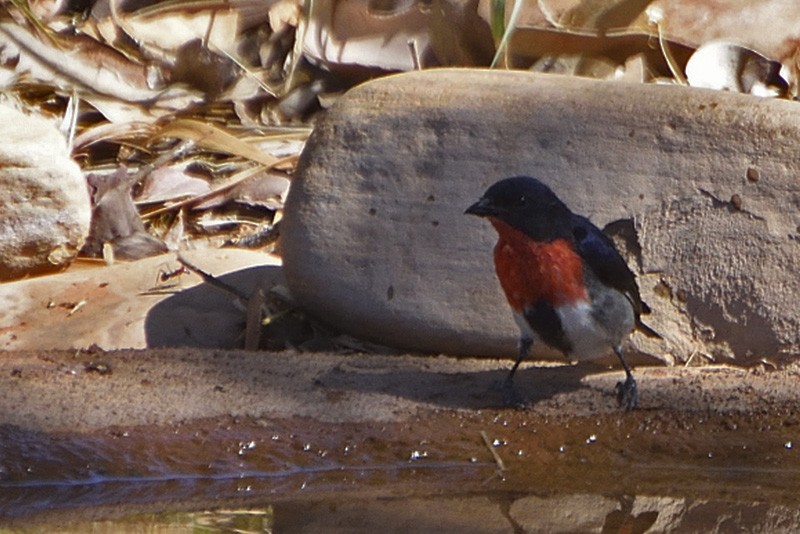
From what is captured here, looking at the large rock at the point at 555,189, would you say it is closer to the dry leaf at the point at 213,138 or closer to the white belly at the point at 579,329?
the white belly at the point at 579,329

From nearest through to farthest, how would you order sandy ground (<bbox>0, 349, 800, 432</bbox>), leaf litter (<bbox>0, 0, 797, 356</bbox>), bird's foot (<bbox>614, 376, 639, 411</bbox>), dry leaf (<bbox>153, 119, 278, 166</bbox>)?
1. sandy ground (<bbox>0, 349, 800, 432</bbox>)
2. bird's foot (<bbox>614, 376, 639, 411</bbox>)
3. leaf litter (<bbox>0, 0, 797, 356</bbox>)
4. dry leaf (<bbox>153, 119, 278, 166</bbox>)

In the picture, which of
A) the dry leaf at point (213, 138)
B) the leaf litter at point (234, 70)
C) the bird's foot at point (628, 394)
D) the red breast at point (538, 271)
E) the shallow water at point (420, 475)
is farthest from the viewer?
the dry leaf at point (213, 138)

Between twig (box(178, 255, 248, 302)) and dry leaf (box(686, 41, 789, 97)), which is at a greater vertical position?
dry leaf (box(686, 41, 789, 97))

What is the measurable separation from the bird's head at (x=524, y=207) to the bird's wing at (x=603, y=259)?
77mm

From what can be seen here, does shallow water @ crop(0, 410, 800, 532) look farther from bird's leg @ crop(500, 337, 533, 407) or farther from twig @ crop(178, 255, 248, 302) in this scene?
twig @ crop(178, 255, 248, 302)

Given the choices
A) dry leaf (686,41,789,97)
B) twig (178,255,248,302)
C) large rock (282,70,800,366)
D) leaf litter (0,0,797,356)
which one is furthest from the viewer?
dry leaf (686,41,789,97)

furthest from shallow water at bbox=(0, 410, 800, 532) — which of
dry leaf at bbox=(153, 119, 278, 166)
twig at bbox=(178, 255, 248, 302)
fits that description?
dry leaf at bbox=(153, 119, 278, 166)

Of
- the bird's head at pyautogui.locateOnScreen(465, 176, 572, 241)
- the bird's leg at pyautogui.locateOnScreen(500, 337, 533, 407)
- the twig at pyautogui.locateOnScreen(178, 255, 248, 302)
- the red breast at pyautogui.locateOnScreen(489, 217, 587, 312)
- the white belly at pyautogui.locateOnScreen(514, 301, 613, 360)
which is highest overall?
the bird's head at pyautogui.locateOnScreen(465, 176, 572, 241)

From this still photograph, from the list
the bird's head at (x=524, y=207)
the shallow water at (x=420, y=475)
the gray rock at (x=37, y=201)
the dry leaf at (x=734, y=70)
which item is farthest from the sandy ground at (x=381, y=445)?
the dry leaf at (x=734, y=70)

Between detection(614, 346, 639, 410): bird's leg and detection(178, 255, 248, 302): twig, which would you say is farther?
detection(178, 255, 248, 302): twig

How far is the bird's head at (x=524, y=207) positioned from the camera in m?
4.85

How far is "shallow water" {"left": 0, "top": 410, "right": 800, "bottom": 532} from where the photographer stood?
13.3 ft

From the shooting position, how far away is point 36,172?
6145mm

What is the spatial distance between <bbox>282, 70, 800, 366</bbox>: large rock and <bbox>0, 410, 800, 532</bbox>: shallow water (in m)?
0.74
